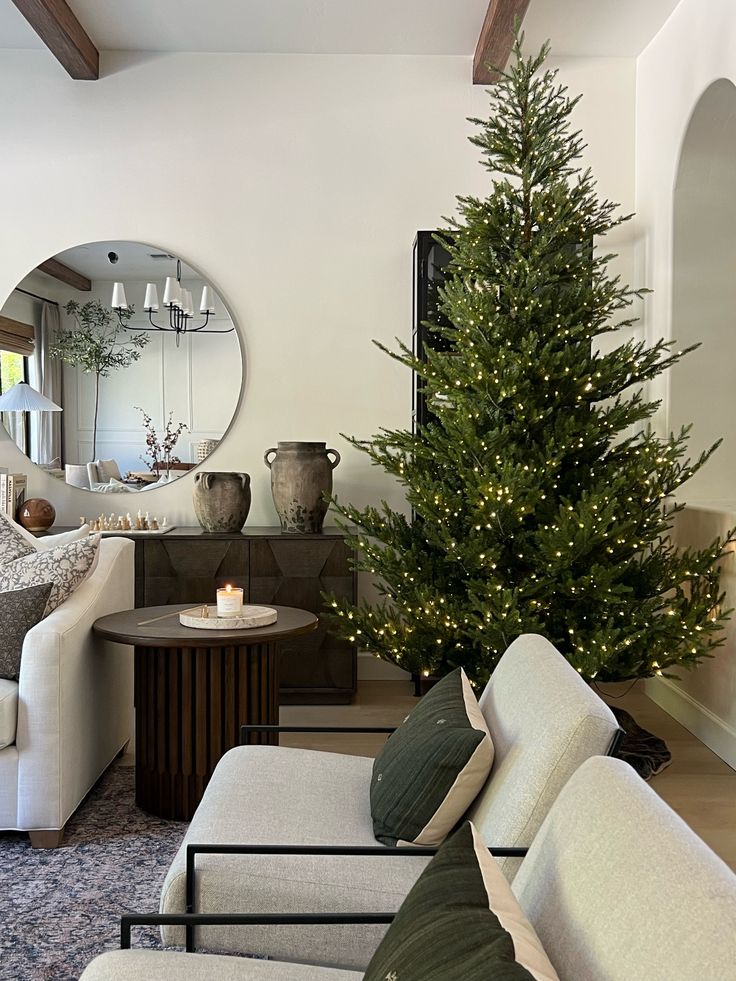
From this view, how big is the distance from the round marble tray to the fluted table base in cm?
7

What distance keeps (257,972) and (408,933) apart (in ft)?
1.47

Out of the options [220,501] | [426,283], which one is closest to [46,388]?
[220,501]

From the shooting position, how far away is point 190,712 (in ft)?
10.2

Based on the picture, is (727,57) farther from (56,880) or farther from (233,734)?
(56,880)

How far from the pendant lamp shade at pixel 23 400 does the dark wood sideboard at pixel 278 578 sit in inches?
37.9

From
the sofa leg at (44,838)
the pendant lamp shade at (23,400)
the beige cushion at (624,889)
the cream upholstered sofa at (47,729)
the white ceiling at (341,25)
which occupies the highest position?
the white ceiling at (341,25)

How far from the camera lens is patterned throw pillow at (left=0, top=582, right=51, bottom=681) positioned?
3.02m

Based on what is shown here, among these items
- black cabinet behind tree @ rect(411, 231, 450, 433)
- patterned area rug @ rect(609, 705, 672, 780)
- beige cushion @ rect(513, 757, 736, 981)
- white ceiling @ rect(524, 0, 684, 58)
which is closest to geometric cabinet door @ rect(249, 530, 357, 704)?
black cabinet behind tree @ rect(411, 231, 450, 433)

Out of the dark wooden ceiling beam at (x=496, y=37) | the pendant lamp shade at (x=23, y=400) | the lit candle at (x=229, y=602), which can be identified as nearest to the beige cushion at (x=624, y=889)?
the lit candle at (x=229, y=602)

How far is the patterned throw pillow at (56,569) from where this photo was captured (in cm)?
318

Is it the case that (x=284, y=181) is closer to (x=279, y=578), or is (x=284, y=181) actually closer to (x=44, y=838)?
(x=279, y=578)

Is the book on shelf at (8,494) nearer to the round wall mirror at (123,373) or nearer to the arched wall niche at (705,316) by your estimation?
the round wall mirror at (123,373)

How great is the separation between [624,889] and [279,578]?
362cm

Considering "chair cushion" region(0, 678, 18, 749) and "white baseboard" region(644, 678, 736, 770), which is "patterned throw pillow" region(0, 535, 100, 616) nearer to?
"chair cushion" region(0, 678, 18, 749)
